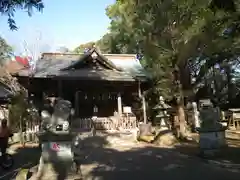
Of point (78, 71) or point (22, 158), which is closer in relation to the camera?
point (22, 158)

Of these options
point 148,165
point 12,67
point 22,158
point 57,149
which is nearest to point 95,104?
point 22,158

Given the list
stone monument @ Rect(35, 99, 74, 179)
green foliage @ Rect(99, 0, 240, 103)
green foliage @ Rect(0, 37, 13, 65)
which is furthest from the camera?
green foliage @ Rect(0, 37, 13, 65)

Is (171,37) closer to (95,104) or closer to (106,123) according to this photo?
(106,123)

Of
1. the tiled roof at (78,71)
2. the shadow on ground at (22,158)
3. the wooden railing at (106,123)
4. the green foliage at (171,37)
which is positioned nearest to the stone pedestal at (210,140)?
the green foliage at (171,37)

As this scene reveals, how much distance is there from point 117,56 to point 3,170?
691 inches

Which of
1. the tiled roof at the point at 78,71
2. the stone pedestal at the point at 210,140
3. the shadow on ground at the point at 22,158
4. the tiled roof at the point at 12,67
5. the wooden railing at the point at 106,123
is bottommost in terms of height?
the shadow on ground at the point at 22,158

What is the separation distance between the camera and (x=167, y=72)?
20.5 m

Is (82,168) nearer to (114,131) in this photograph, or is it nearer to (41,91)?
(114,131)

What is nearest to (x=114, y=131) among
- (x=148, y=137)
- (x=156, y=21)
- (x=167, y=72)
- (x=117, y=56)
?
(x=148, y=137)

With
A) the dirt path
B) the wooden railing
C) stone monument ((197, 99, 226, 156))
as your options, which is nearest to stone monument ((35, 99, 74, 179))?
the dirt path

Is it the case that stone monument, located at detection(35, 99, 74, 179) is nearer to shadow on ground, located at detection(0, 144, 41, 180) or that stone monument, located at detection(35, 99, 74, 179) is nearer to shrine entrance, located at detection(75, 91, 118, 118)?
shadow on ground, located at detection(0, 144, 41, 180)

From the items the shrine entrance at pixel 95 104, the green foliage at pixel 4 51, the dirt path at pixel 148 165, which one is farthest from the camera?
the green foliage at pixel 4 51

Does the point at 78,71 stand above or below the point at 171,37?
below

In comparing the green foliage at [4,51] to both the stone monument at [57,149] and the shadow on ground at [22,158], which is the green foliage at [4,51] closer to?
the shadow on ground at [22,158]
